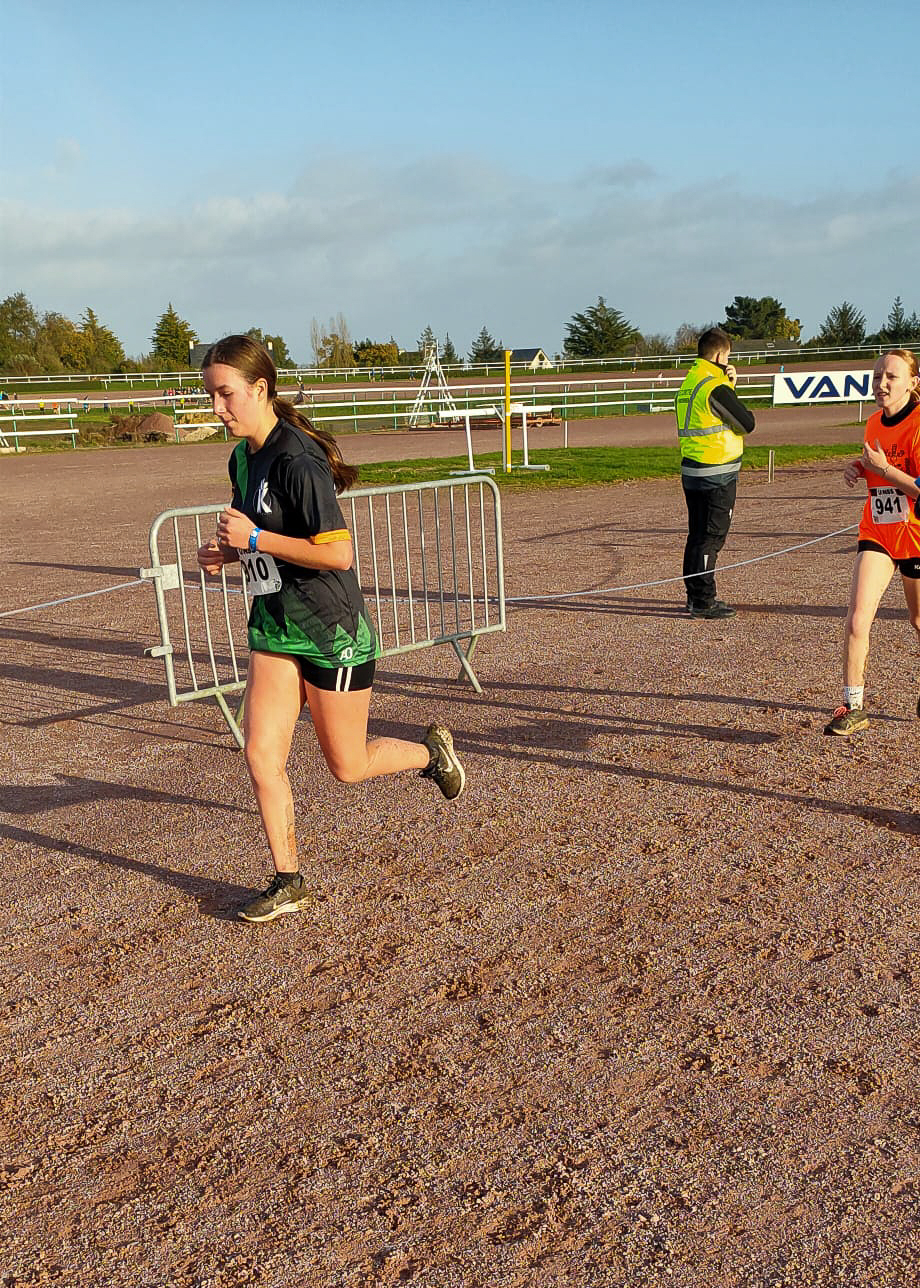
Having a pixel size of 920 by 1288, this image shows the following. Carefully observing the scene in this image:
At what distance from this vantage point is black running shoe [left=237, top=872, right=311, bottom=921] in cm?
415

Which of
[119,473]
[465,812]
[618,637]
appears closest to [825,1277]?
[465,812]

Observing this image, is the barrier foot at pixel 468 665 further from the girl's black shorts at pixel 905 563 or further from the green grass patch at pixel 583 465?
the green grass patch at pixel 583 465

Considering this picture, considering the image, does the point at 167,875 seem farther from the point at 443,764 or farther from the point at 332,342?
the point at 332,342

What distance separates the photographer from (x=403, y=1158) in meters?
2.84

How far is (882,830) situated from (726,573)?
6.48 metres

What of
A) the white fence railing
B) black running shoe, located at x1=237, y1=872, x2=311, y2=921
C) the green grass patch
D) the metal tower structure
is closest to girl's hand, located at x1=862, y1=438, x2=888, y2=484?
black running shoe, located at x1=237, y1=872, x2=311, y2=921

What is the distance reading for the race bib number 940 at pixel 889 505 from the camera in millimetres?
5680

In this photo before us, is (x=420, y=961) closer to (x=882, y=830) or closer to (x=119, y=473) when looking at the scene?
(x=882, y=830)

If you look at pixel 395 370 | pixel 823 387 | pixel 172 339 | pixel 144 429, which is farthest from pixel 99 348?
pixel 823 387

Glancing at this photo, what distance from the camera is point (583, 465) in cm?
2219

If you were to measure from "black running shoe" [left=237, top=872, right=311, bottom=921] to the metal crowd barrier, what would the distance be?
5.48 ft

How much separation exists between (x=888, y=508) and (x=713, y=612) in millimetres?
3373

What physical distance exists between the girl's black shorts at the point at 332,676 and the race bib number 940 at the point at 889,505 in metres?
3.01

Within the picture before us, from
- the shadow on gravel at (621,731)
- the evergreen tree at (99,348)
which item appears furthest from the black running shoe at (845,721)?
the evergreen tree at (99,348)
